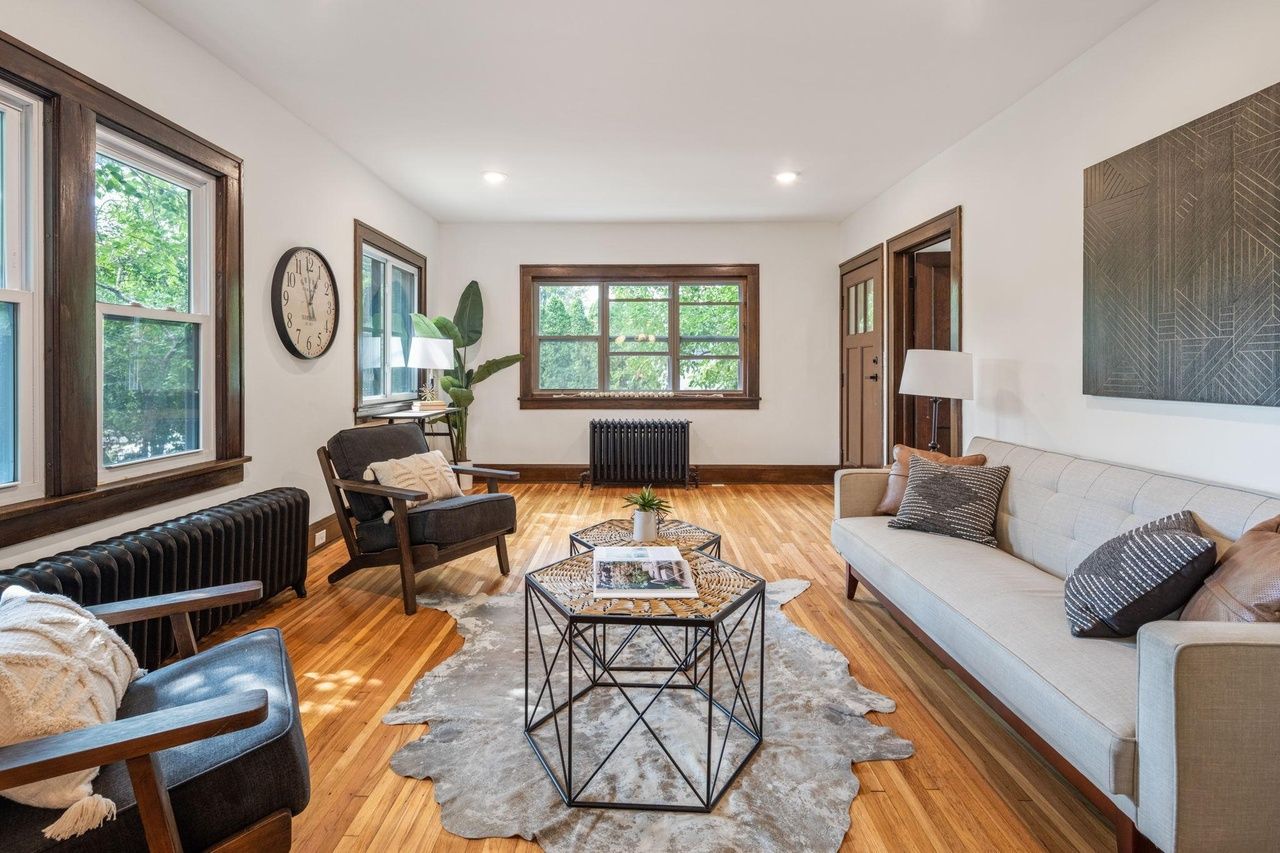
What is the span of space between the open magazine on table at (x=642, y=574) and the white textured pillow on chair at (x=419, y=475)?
1.52 meters

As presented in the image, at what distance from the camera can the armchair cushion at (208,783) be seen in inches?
43.9

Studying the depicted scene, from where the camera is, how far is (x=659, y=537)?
104 inches

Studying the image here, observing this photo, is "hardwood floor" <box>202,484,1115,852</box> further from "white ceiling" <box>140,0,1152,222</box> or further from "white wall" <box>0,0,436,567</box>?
"white ceiling" <box>140,0,1152,222</box>

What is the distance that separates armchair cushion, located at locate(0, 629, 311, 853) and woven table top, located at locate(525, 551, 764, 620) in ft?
2.32

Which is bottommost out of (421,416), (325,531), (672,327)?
(325,531)

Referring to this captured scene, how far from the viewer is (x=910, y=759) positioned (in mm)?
1976

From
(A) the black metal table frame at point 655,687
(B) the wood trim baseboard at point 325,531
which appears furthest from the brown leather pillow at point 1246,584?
(B) the wood trim baseboard at point 325,531

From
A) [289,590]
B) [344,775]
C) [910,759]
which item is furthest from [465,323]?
[910,759]

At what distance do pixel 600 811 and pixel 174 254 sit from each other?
297cm

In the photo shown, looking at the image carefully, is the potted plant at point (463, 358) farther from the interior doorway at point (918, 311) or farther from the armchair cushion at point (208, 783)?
the armchair cushion at point (208, 783)

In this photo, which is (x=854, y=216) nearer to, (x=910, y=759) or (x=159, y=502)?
(x=910, y=759)

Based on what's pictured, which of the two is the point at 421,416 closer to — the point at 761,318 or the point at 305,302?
the point at 305,302

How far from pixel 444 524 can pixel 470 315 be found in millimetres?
3799

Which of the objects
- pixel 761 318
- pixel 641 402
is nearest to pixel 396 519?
pixel 641 402
